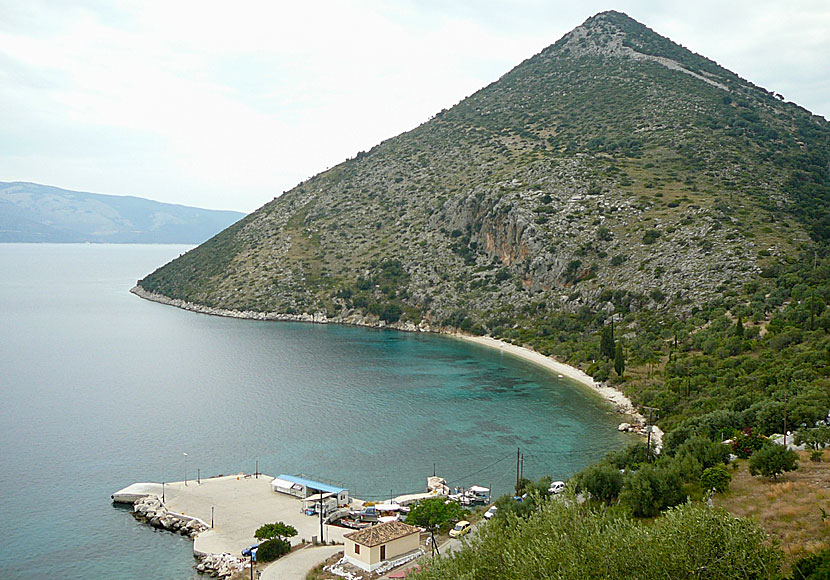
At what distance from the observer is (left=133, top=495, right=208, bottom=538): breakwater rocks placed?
102 feet

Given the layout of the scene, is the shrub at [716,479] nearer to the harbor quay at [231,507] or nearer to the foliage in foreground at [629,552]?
the foliage in foreground at [629,552]

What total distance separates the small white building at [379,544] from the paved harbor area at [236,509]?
3.49 metres

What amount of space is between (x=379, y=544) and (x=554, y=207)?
6836 centimetres

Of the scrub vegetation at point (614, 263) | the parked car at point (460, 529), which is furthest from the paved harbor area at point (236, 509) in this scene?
the scrub vegetation at point (614, 263)

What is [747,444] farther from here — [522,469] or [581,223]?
[581,223]

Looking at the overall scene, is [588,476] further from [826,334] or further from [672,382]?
[826,334]

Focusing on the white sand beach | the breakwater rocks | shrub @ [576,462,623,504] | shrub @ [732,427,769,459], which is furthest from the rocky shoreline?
the white sand beach

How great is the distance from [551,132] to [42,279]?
523 feet

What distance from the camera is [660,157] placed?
290ft

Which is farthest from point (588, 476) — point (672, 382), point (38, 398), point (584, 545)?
point (38, 398)

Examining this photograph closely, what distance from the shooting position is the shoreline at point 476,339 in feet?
161

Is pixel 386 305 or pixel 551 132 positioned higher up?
pixel 551 132

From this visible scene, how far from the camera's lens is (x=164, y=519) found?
31.8 m

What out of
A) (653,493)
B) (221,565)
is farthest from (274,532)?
(653,493)
